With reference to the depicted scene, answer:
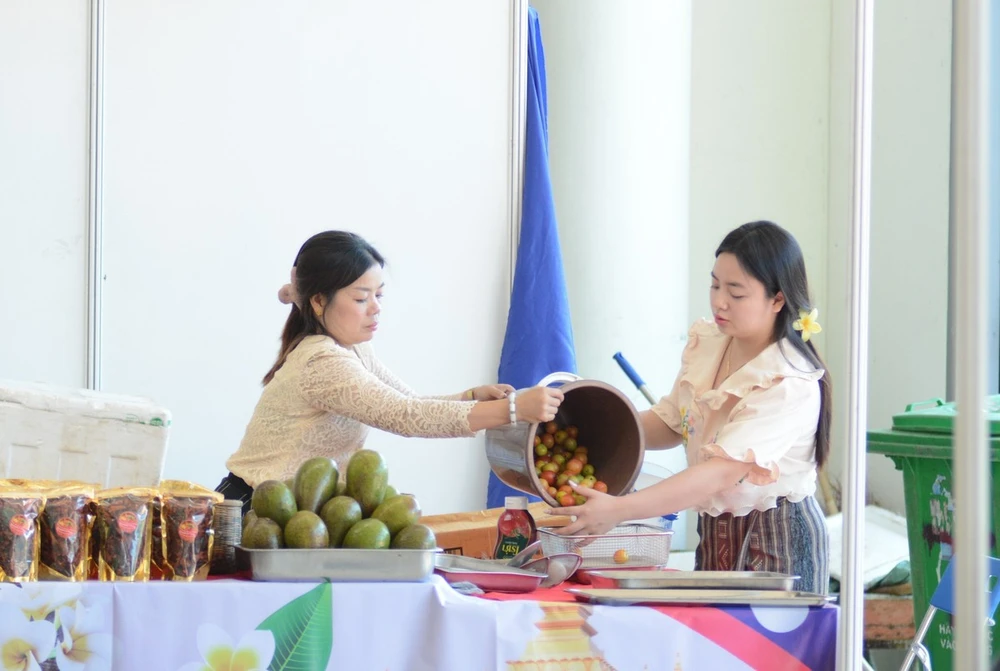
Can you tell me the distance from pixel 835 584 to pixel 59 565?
3199 millimetres

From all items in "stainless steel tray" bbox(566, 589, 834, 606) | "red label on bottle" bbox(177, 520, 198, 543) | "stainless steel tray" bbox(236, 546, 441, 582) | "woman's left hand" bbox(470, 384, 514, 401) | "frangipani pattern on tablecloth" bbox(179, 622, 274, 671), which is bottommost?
"frangipani pattern on tablecloth" bbox(179, 622, 274, 671)

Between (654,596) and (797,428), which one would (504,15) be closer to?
(797,428)

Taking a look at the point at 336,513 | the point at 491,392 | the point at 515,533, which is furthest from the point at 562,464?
the point at 336,513

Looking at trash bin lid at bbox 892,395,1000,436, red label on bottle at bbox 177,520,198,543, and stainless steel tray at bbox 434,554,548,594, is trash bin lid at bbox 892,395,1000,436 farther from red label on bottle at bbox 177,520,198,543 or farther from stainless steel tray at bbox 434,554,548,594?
red label on bottle at bbox 177,520,198,543

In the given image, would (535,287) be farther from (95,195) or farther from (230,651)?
(230,651)

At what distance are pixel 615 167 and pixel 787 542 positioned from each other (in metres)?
2.37

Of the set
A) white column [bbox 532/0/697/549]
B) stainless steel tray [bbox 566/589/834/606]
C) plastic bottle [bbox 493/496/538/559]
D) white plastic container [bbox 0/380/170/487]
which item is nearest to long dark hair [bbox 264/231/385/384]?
white plastic container [bbox 0/380/170/487]

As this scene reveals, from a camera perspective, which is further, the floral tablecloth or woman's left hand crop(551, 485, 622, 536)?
woman's left hand crop(551, 485, 622, 536)

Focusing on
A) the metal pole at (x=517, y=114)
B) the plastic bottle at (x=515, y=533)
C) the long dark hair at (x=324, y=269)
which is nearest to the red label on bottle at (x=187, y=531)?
the plastic bottle at (x=515, y=533)

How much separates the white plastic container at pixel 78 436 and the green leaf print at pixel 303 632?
1.03 meters

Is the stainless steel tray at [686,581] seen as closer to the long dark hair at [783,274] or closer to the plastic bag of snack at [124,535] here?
the long dark hair at [783,274]

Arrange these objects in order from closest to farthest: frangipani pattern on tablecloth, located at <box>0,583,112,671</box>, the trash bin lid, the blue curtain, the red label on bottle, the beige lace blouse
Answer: frangipani pattern on tablecloth, located at <box>0,583,112,671</box>
the red label on bottle
the beige lace blouse
the trash bin lid
the blue curtain

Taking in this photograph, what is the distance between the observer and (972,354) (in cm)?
92

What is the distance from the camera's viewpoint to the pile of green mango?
1.66 m
